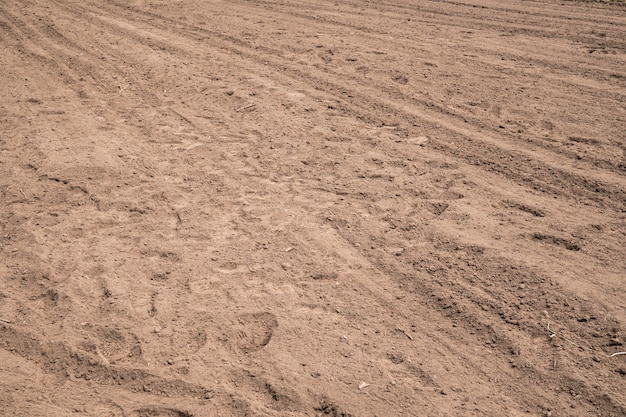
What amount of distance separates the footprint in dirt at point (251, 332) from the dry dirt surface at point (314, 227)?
16 mm

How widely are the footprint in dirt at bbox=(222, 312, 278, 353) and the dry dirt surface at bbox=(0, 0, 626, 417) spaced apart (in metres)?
0.02

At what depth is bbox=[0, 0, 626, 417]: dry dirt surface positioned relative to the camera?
10.8ft

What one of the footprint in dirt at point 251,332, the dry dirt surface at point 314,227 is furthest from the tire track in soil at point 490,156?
the footprint in dirt at point 251,332

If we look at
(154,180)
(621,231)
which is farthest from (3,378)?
(621,231)

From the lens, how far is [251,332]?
3.57m

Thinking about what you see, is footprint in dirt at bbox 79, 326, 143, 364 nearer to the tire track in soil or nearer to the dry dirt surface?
the dry dirt surface

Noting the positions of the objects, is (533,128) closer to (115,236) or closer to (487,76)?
(487,76)

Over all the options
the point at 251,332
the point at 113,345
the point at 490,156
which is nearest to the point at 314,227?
the point at 251,332

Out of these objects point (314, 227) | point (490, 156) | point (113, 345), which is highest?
point (490, 156)

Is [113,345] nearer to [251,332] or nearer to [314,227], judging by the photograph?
[251,332]

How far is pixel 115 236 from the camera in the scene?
432cm

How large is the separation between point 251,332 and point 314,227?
1.10 metres

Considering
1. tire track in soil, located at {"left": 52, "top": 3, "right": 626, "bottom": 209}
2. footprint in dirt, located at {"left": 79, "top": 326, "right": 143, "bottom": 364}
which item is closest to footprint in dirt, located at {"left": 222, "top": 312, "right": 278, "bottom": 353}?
footprint in dirt, located at {"left": 79, "top": 326, "right": 143, "bottom": 364}

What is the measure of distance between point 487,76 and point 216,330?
14.8ft
